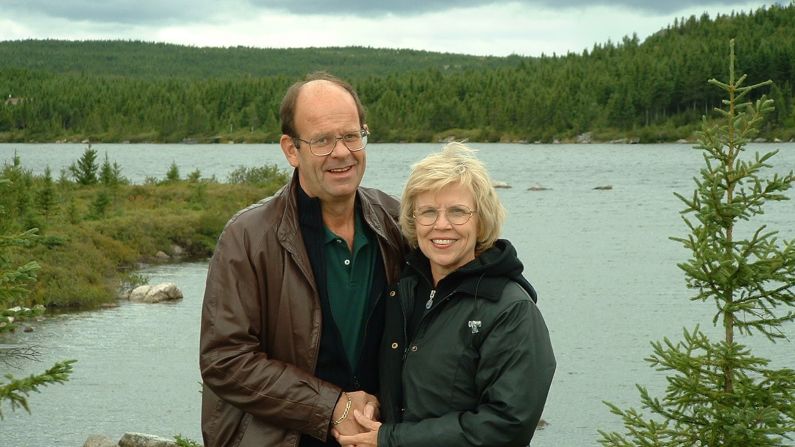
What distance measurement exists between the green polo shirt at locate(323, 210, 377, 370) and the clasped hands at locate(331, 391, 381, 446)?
19 centimetres

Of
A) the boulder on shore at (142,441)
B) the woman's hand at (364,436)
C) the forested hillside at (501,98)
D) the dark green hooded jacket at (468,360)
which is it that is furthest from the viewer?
the forested hillside at (501,98)

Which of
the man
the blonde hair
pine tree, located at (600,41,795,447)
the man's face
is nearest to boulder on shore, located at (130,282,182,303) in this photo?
pine tree, located at (600,41,795,447)

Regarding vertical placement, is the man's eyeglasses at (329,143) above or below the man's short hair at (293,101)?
below

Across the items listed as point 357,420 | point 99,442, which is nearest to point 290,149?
point 357,420

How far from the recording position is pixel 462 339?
376 centimetres

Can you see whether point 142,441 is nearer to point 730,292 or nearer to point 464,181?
point 730,292

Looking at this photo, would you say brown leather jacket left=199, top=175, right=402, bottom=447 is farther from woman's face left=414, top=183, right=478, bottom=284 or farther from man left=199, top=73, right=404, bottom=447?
woman's face left=414, top=183, right=478, bottom=284

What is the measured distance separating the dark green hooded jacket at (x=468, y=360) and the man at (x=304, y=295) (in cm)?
19

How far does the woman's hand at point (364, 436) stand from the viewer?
12.7 ft

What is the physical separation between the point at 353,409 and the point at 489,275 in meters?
0.74

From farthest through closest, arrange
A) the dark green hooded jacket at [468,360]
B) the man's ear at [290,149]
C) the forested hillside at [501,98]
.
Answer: the forested hillside at [501,98] → the man's ear at [290,149] → the dark green hooded jacket at [468,360]

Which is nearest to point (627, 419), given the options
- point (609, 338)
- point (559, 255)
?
point (609, 338)

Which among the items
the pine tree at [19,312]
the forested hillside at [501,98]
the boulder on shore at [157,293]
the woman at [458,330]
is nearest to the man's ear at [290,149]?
the woman at [458,330]

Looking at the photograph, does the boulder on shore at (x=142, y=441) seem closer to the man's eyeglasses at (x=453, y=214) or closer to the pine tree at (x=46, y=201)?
the man's eyeglasses at (x=453, y=214)
